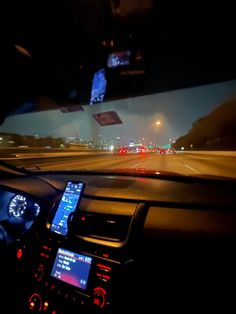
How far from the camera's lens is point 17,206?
303 cm

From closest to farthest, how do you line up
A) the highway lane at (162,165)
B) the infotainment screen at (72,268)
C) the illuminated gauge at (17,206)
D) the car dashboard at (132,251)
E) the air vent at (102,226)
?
1. the car dashboard at (132,251)
2. the infotainment screen at (72,268)
3. the air vent at (102,226)
4. the illuminated gauge at (17,206)
5. the highway lane at (162,165)

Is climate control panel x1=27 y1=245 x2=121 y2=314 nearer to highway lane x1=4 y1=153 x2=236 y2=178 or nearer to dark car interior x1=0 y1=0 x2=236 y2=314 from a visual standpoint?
dark car interior x1=0 y1=0 x2=236 y2=314

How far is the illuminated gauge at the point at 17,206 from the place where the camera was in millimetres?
2951

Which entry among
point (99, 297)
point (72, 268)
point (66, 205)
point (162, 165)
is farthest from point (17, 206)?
point (162, 165)

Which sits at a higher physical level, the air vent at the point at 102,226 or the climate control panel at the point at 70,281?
the air vent at the point at 102,226

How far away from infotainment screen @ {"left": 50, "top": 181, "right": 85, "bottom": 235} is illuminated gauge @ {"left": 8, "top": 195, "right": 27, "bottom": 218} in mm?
753

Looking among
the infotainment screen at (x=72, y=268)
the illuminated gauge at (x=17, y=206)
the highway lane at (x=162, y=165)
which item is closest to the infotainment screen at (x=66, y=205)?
the infotainment screen at (x=72, y=268)

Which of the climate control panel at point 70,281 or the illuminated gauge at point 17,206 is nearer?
the climate control panel at point 70,281

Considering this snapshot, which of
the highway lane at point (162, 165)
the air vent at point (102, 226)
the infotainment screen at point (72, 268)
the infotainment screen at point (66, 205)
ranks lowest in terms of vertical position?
the infotainment screen at point (72, 268)

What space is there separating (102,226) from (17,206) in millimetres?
1381

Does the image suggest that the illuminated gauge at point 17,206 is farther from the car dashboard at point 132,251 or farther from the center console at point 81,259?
the center console at point 81,259

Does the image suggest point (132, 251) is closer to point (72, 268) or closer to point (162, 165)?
point (72, 268)

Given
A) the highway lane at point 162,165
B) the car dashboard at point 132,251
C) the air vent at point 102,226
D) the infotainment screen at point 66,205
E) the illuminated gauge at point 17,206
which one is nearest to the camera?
the car dashboard at point 132,251

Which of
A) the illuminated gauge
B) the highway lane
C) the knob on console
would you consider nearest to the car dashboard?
the knob on console
